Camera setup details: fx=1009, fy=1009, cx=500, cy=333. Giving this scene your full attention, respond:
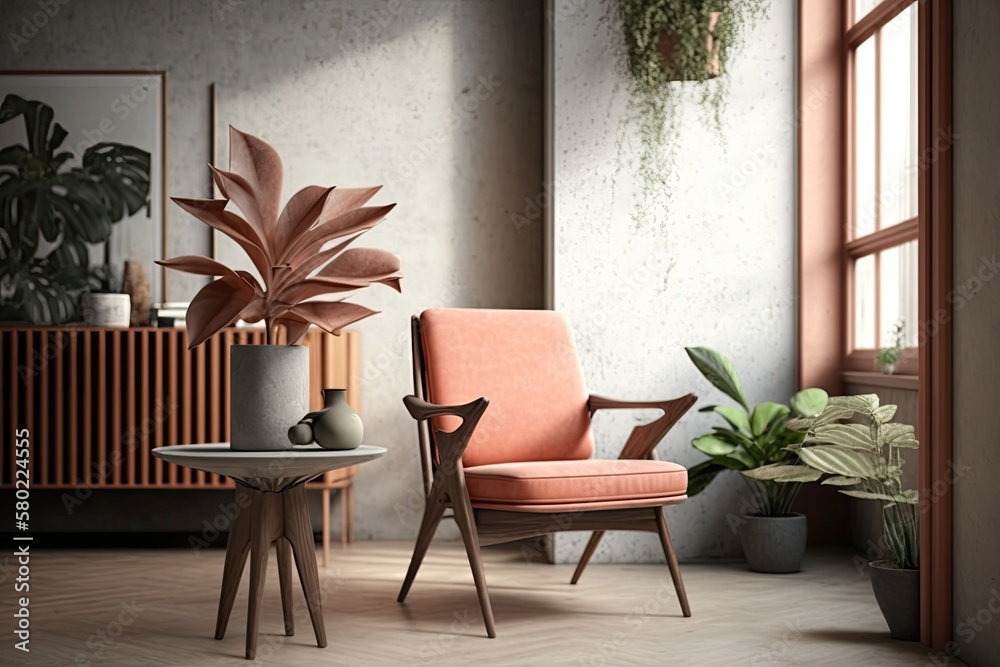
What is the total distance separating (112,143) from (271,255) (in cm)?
233

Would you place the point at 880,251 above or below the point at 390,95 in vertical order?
below

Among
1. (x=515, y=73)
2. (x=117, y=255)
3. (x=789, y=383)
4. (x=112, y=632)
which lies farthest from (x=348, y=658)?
(x=515, y=73)

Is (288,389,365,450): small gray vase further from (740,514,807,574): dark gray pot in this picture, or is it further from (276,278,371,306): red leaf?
(740,514,807,574): dark gray pot

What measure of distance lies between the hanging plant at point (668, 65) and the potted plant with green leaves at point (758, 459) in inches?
32.1

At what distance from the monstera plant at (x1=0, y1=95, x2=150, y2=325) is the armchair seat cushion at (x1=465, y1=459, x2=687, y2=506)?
262 cm

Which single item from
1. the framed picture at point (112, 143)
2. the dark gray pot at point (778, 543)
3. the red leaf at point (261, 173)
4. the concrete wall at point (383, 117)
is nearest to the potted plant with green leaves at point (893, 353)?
Answer: the dark gray pot at point (778, 543)

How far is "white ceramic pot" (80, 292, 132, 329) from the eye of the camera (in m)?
4.48

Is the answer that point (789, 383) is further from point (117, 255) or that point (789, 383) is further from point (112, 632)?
point (117, 255)

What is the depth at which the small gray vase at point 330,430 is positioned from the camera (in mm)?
2760

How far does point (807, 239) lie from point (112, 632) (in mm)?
3047

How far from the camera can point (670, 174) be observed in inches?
167

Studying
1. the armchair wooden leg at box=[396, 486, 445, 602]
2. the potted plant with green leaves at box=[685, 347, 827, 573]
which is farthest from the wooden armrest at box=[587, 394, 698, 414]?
the armchair wooden leg at box=[396, 486, 445, 602]

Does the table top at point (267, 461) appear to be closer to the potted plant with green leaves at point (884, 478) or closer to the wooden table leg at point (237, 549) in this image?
the wooden table leg at point (237, 549)

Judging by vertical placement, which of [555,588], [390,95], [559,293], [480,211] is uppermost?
[390,95]
